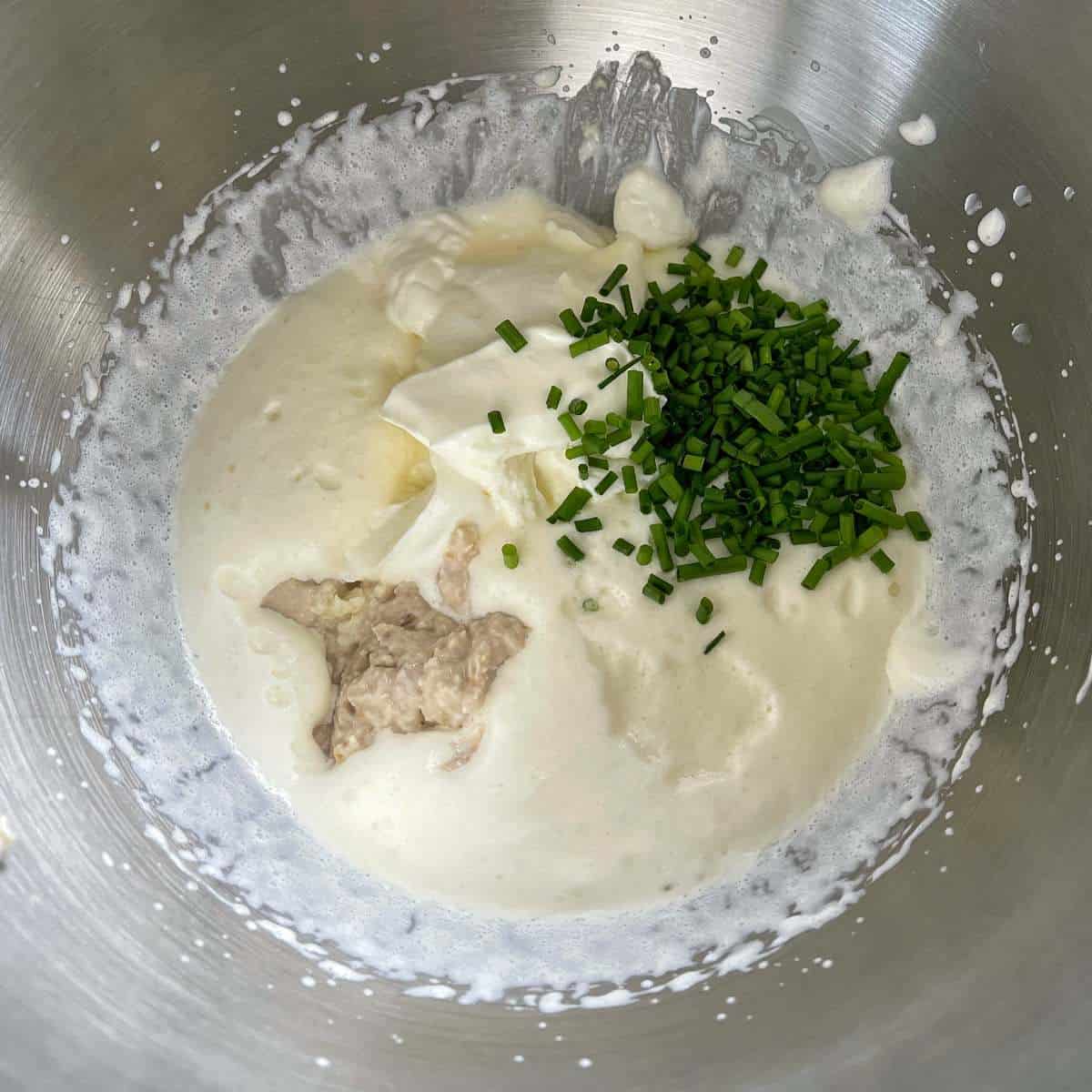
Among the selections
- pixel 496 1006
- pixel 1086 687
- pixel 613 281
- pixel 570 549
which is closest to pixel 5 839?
pixel 496 1006

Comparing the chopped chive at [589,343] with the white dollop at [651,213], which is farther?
the white dollop at [651,213]

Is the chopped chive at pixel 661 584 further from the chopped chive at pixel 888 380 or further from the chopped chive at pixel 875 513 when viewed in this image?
the chopped chive at pixel 888 380

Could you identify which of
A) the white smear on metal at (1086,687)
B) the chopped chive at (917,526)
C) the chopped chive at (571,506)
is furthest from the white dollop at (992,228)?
the chopped chive at (571,506)

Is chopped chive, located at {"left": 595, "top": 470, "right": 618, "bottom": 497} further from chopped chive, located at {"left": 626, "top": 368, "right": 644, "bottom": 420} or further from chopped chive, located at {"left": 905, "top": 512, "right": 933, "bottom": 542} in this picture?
chopped chive, located at {"left": 905, "top": 512, "right": 933, "bottom": 542}

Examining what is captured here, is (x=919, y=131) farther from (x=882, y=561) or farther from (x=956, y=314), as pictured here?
(x=882, y=561)

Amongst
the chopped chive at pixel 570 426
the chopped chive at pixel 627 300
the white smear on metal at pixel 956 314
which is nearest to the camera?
the chopped chive at pixel 570 426

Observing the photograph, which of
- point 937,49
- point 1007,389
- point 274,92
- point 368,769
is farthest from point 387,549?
point 937,49

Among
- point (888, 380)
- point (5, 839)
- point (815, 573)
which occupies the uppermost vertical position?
point (888, 380)
